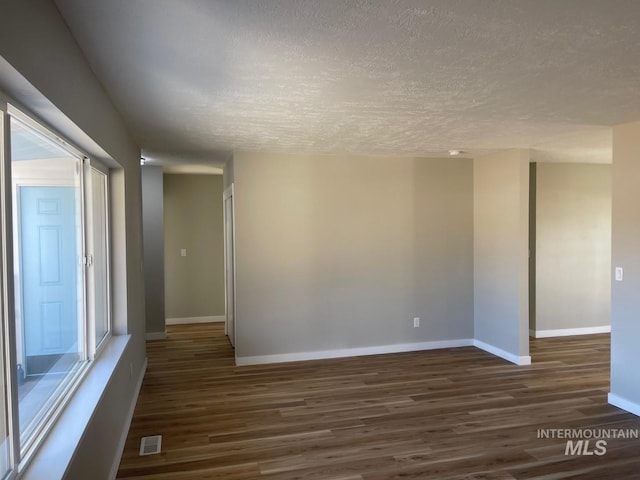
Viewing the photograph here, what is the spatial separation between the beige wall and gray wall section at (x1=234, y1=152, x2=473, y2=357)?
8.40ft

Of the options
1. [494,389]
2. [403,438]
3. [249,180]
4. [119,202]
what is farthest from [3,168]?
[494,389]

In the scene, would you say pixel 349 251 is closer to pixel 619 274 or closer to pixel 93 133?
pixel 619 274

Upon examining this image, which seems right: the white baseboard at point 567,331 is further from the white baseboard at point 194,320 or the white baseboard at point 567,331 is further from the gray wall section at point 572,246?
the white baseboard at point 194,320

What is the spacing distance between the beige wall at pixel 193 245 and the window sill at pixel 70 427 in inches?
172

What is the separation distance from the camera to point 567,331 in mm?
6062

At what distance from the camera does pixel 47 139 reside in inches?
80.0

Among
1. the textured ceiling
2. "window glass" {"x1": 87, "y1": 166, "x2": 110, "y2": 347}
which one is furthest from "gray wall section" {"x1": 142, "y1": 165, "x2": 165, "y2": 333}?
"window glass" {"x1": 87, "y1": 166, "x2": 110, "y2": 347}

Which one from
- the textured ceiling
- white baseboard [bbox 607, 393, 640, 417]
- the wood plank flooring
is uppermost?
the textured ceiling

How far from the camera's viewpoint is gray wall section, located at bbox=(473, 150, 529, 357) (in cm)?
477

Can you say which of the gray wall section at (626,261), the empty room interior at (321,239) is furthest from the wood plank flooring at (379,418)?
the gray wall section at (626,261)

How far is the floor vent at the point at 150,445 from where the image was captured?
117 inches

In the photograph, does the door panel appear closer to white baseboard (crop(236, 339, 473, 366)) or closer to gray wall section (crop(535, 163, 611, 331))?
white baseboard (crop(236, 339, 473, 366))

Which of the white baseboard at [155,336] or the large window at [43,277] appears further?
the white baseboard at [155,336]

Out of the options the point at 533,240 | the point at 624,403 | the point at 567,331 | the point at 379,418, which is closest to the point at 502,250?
the point at 533,240
